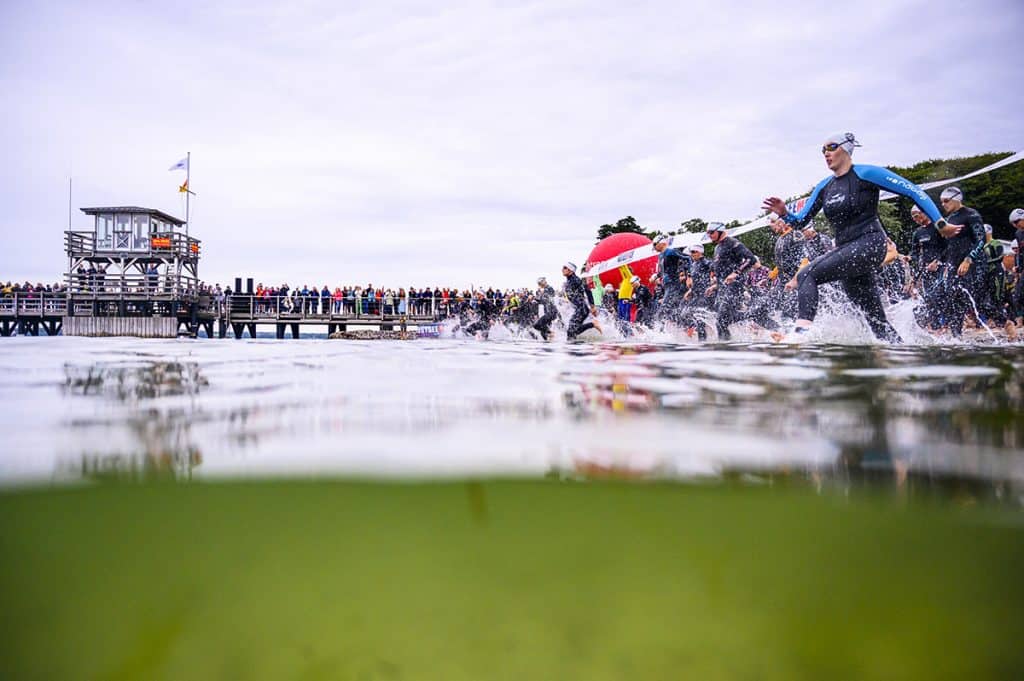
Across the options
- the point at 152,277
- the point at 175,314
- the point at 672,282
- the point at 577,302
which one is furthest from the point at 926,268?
the point at 152,277

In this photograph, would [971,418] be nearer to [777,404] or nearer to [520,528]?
[777,404]

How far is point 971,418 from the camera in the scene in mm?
2482

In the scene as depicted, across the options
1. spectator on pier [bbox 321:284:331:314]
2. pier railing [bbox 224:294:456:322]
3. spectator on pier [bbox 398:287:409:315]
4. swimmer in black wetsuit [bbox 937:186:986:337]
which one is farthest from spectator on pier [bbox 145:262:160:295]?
swimmer in black wetsuit [bbox 937:186:986:337]

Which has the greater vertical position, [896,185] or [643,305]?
[896,185]

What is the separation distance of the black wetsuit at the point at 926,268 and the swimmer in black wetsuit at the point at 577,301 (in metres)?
5.38

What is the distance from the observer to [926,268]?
897cm

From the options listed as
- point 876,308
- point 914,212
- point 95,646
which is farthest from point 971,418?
point 914,212

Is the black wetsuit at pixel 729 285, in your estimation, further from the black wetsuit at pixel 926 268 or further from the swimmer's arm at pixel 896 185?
the swimmer's arm at pixel 896 185

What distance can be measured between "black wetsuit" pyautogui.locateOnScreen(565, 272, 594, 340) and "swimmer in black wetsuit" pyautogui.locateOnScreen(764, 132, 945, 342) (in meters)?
4.36

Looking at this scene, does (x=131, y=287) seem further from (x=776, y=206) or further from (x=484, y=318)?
(x=776, y=206)

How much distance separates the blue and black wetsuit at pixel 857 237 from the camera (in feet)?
26.2

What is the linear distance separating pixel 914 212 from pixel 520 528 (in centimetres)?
941

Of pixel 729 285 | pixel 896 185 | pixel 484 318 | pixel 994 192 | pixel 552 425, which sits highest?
pixel 994 192

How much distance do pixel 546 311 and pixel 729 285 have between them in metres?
5.05
